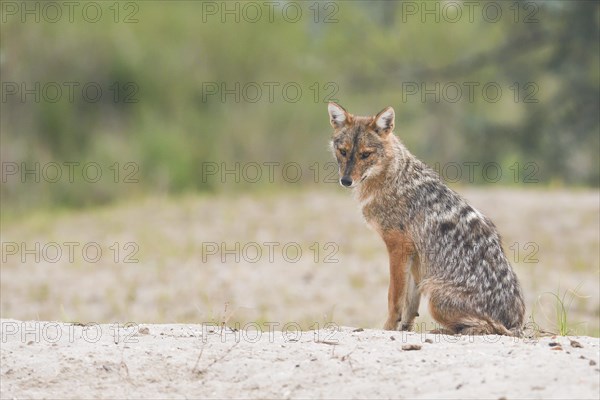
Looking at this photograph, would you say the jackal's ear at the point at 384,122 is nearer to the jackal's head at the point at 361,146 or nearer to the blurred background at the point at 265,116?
the jackal's head at the point at 361,146

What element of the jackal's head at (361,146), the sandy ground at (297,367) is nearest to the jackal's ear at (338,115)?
the jackal's head at (361,146)

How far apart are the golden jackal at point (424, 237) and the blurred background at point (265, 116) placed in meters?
5.79

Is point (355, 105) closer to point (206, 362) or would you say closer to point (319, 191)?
point (319, 191)

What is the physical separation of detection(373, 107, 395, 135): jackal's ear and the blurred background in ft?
19.0

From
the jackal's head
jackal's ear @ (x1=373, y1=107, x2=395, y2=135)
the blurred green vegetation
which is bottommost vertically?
the jackal's head

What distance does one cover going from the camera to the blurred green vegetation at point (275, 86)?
17.8 m

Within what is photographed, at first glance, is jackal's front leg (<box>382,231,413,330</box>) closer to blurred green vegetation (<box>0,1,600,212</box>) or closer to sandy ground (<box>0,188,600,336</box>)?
sandy ground (<box>0,188,600,336</box>)

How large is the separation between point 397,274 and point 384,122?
44.3 inches

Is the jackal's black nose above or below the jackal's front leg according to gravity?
above

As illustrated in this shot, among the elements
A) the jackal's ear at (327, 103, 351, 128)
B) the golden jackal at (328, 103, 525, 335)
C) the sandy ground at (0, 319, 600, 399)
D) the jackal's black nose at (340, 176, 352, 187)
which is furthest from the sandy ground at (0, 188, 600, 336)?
the sandy ground at (0, 319, 600, 399)

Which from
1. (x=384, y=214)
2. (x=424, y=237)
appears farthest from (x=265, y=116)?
(x=424, y=237)

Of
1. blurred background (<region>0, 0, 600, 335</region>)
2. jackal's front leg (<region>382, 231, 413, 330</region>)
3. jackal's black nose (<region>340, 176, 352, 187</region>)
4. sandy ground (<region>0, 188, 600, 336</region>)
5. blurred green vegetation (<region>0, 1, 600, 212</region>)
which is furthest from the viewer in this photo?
blurred green vegetation (<region>0, 1, 600, 212</region>)

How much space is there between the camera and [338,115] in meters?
7.32

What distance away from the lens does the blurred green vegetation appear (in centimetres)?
1783
